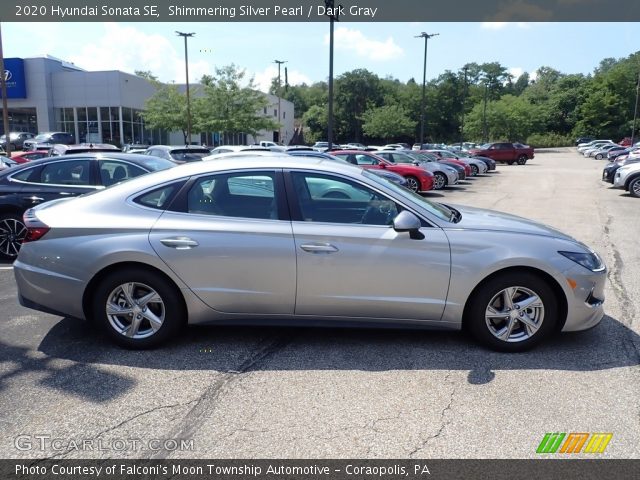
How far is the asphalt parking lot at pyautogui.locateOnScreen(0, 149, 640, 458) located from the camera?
3000 mm

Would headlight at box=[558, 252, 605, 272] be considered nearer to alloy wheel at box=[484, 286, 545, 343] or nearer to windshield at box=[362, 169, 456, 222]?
alloy wheel at box=[484, 286, 545, 343]

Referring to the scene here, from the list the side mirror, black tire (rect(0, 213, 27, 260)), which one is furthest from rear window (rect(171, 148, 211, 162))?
the side mirror

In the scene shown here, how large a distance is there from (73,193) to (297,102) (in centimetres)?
12594

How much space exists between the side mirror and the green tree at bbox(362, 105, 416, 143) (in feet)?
234

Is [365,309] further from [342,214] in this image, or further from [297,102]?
[297,102]

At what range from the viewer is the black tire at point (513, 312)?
13.5 ft

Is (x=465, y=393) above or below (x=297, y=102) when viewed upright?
below

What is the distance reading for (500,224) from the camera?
4.39 metres

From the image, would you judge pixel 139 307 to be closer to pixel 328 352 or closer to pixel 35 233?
pixel 35 233

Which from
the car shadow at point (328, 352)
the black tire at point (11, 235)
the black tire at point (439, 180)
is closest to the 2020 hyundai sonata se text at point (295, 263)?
the car shadow at point (328, 352)

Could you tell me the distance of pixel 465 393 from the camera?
358 cm

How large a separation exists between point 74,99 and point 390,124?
138ft

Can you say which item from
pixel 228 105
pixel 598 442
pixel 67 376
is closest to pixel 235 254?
pixel 67 376

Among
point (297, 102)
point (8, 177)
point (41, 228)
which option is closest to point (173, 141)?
point (8, 177)
